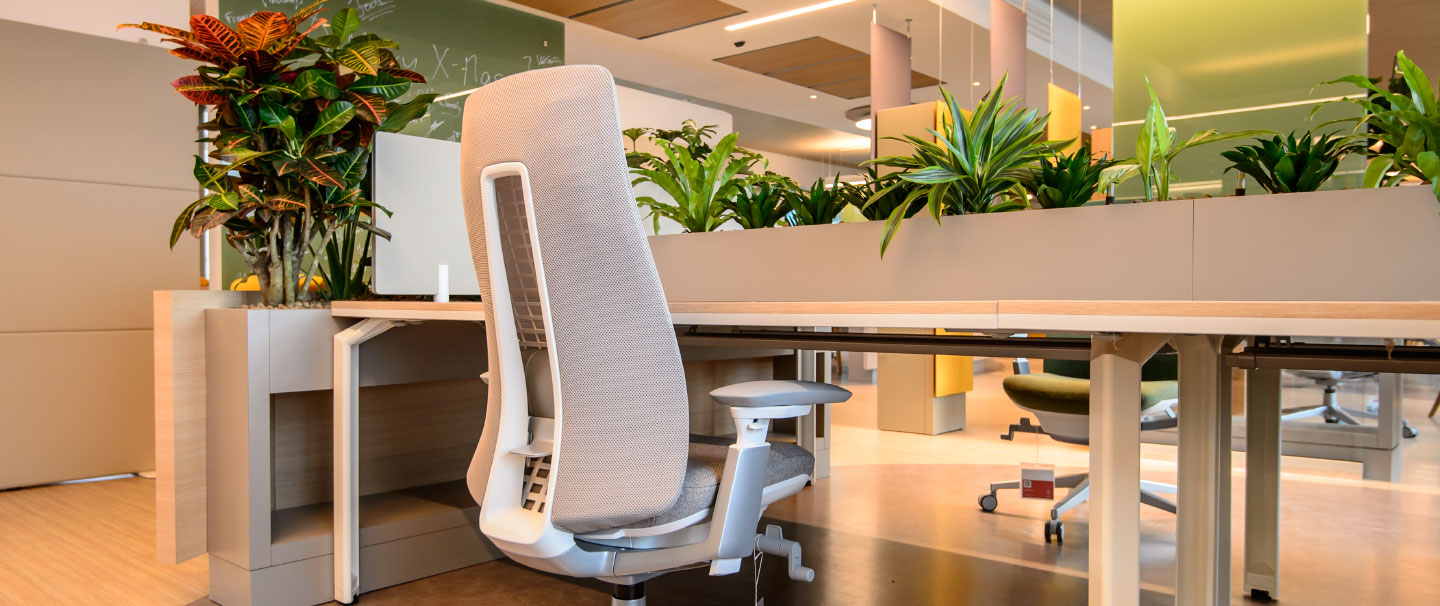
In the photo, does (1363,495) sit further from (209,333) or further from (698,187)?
(209,333)

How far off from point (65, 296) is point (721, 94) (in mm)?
5773

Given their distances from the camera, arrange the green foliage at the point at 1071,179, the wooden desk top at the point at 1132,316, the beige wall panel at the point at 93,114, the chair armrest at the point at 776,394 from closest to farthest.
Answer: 1. the wooden desk top at the point at 1132,316
2. the chair armrest at the point at 776,394
3. the green foliage at the point at 1071,179
4. the beige wall panel at the point at 93,114

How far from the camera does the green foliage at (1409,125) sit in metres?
1.42

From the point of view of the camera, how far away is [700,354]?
11.2 feet

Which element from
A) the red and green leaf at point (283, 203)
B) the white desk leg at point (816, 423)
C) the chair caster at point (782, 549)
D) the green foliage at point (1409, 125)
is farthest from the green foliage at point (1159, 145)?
the white desk leg at point (816, 423)

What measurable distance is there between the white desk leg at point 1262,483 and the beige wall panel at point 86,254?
4523 mm

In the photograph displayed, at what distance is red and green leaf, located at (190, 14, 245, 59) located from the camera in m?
2.25

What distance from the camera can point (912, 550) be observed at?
9.12ft

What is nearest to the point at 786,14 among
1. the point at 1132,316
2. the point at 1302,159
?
the point at 1302,159

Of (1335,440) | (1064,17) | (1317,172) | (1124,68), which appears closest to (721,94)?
(1064,17)

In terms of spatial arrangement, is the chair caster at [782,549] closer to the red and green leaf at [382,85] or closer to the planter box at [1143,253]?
the planter box at [1143,253]

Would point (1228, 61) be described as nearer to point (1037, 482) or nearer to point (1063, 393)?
point (1063, 393)

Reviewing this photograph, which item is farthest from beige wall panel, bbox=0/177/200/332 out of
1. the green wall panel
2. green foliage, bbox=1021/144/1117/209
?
the green wall panel

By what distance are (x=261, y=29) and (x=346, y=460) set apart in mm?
1141
